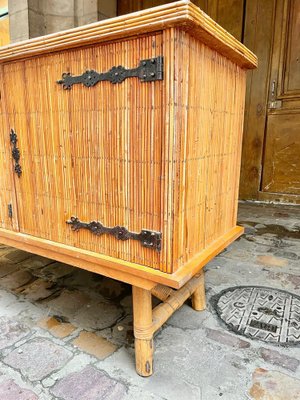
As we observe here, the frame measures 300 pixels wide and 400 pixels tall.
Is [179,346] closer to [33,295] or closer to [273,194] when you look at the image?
[33,295]

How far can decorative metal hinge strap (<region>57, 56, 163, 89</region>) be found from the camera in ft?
3.17

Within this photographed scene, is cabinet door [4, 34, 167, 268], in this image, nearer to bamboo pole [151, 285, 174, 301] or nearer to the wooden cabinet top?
the wooden cabinet top

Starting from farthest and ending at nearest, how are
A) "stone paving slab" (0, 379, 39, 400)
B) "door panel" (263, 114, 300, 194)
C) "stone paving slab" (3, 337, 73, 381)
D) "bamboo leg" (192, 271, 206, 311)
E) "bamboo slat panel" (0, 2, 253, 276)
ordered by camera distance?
"door panel" (263, 114, 300, 194)
"bamboo leg" (192, 271, 206, 311)
"stone paving slab" (3, 337, 73, 381)
"stone paving slab" (0, 379, 39, 400)
"bamboo slat panel" (0, 2, 253, 276)

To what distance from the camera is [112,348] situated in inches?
55.4

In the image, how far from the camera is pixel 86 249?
4.21ft

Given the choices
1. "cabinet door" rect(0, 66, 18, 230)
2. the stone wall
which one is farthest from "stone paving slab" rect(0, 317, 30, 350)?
the stone wall

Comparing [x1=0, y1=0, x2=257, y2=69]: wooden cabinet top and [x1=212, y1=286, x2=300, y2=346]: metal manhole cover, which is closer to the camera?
[x1=0, y1=0, x2=257, y2=69]: wooden cabinet top

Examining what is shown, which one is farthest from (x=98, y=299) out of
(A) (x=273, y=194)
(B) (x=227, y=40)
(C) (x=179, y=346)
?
(A) (x=273, y=194)

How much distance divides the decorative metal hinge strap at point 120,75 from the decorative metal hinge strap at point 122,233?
1.74 ft

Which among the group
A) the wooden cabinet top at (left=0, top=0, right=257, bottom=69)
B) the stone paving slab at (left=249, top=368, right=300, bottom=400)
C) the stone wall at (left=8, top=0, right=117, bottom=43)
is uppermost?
the stone wall at (left=8, top=0, right=117, bottom=43)

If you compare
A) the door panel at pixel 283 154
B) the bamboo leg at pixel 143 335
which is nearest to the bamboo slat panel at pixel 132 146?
the bamboo leg at pixel 143 335

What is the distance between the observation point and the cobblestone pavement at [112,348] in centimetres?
117

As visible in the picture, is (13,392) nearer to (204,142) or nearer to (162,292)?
(162,292)

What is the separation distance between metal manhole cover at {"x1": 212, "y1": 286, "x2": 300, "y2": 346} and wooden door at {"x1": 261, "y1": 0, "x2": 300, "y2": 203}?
249cm
